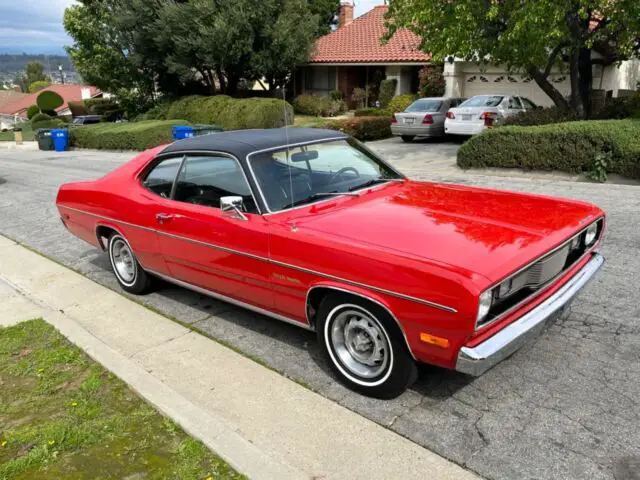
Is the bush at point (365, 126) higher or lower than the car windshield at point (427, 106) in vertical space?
lower

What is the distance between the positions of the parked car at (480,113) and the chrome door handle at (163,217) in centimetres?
1364

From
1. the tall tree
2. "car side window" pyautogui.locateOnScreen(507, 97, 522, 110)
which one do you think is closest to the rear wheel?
the tall tree

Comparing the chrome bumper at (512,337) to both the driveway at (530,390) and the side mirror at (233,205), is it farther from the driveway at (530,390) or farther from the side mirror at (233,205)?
the side mirror at (233,205)

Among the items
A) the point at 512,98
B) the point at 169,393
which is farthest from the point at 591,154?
the point at 169,393

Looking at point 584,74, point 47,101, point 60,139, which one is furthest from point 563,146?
point 47,101

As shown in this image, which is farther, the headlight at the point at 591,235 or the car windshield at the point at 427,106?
the car windshield at the point at 427,106

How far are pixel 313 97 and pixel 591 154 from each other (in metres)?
21.1

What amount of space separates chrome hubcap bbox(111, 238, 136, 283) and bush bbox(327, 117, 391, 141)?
47.2ft

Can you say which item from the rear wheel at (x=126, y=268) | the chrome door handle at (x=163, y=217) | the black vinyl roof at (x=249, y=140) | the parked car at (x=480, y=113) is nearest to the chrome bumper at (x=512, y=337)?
the black vinyl roof at (x=249, y=140)

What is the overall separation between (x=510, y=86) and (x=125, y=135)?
1614cm

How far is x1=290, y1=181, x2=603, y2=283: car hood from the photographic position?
3062 millimetres

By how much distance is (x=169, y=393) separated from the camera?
3.57m

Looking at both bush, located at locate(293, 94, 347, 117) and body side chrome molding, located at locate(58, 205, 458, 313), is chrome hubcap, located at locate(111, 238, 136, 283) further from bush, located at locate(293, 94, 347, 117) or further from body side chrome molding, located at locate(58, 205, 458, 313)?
bush, located at locate(293, 94, 347, 117)

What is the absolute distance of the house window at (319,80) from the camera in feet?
104
